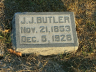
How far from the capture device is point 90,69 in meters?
2.60

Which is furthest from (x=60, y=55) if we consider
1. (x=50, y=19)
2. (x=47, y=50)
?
(x=50, y=19)

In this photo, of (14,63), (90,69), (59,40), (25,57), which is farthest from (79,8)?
(14,63)

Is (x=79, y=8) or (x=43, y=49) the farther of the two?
(x=79, y=8)

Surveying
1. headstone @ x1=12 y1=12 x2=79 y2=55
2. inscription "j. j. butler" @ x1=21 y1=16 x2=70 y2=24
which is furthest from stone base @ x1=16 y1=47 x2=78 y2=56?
inscription "j. j. butler" @ x1=21 y1=16 x2=70 y2=24

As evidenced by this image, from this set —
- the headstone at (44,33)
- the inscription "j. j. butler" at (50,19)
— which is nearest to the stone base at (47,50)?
the headstone at (44,33)

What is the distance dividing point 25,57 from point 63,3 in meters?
1.60

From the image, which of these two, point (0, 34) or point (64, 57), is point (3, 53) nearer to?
point (0, 34)

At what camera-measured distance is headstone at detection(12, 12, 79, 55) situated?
8.19ft

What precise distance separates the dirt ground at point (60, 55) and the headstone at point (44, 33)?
0.54ft

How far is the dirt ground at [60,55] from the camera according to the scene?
253 cm

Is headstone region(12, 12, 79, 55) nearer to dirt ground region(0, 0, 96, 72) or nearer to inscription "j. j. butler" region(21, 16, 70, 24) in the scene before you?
inscription "j. j. butler" region(21, 16, 70, 24)

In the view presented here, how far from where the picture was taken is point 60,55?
8.80 ft

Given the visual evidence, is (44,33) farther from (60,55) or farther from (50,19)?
(60,55)

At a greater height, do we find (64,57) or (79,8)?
(79,8)
